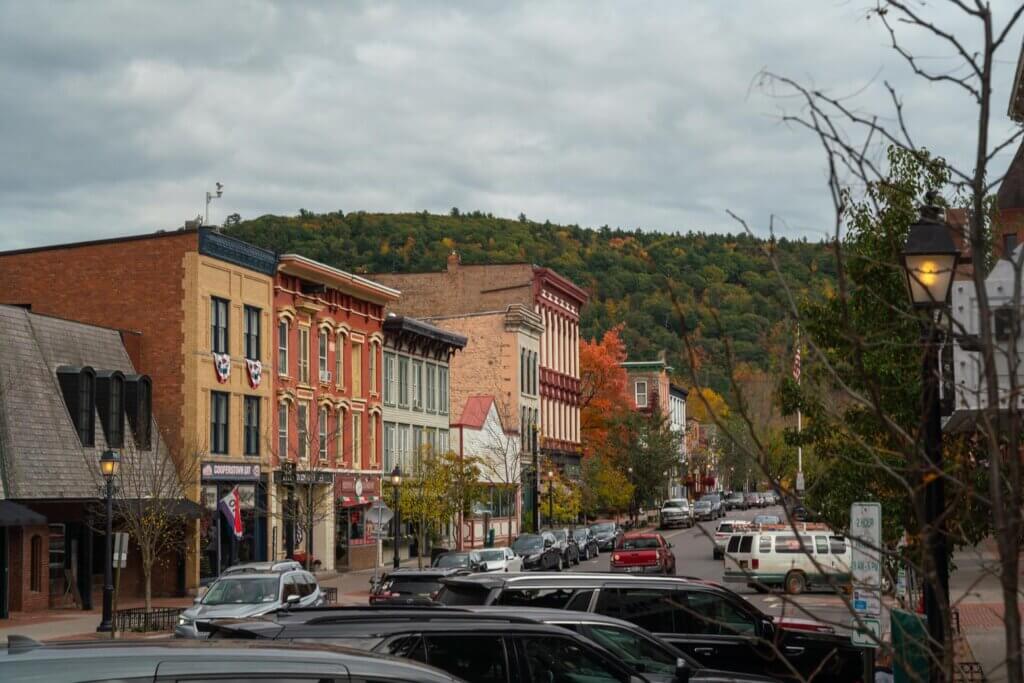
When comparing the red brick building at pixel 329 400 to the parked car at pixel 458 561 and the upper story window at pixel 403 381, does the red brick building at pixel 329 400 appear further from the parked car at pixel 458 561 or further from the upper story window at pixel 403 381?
the parked car at pixel 458 561

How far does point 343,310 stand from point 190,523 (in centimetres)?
1430

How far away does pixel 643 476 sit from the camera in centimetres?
9000

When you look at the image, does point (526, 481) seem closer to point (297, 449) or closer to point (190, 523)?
→ point (297, 449)

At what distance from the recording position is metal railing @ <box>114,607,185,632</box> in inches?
1243

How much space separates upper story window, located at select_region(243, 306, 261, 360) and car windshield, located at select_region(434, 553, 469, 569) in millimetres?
12501

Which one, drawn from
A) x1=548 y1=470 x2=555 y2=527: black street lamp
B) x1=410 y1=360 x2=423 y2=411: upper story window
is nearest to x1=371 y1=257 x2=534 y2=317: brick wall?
x1=548 y1=470 x2=555 y2=527: black street lamp

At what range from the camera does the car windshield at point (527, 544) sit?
1989 inches

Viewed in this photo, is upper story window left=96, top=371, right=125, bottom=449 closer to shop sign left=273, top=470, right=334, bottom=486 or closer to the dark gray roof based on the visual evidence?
the dark gray roof

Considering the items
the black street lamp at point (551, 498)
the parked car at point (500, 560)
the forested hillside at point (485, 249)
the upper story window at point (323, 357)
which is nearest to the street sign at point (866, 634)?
the parked car at point (500, 560)

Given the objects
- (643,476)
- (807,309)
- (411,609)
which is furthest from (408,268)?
(411,609)

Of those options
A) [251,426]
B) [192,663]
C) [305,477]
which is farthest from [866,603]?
[305,477]

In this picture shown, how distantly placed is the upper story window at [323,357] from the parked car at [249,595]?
2612cm

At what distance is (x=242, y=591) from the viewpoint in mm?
27500

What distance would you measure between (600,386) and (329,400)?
43.3 m
